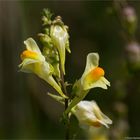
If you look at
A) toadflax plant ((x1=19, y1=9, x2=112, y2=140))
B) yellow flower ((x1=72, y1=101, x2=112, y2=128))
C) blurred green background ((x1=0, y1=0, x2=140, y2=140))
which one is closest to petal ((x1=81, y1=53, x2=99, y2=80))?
toadflax plant ((x1=19, y1=9, x2=112, y2=140))

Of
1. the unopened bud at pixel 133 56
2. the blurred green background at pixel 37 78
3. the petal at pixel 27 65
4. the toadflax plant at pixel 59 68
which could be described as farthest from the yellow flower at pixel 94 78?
the blurred green background at pixel 37 78

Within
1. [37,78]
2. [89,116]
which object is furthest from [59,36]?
[37,78]

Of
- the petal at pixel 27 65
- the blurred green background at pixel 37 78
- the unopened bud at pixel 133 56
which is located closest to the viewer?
the petal at pixel 27 65

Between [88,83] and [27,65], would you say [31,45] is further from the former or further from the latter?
[88,83]

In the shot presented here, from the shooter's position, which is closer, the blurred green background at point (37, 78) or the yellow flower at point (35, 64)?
the yellow flower at point (35, 64)

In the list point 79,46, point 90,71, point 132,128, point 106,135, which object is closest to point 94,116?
point 90,71

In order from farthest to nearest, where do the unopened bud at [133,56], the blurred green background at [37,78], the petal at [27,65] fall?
the blurred green background at [37,78]
the unopened bud at [133,56]
the petal at [27,65]

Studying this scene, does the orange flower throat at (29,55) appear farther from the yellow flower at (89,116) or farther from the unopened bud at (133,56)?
the unopened bud at (133,56)
